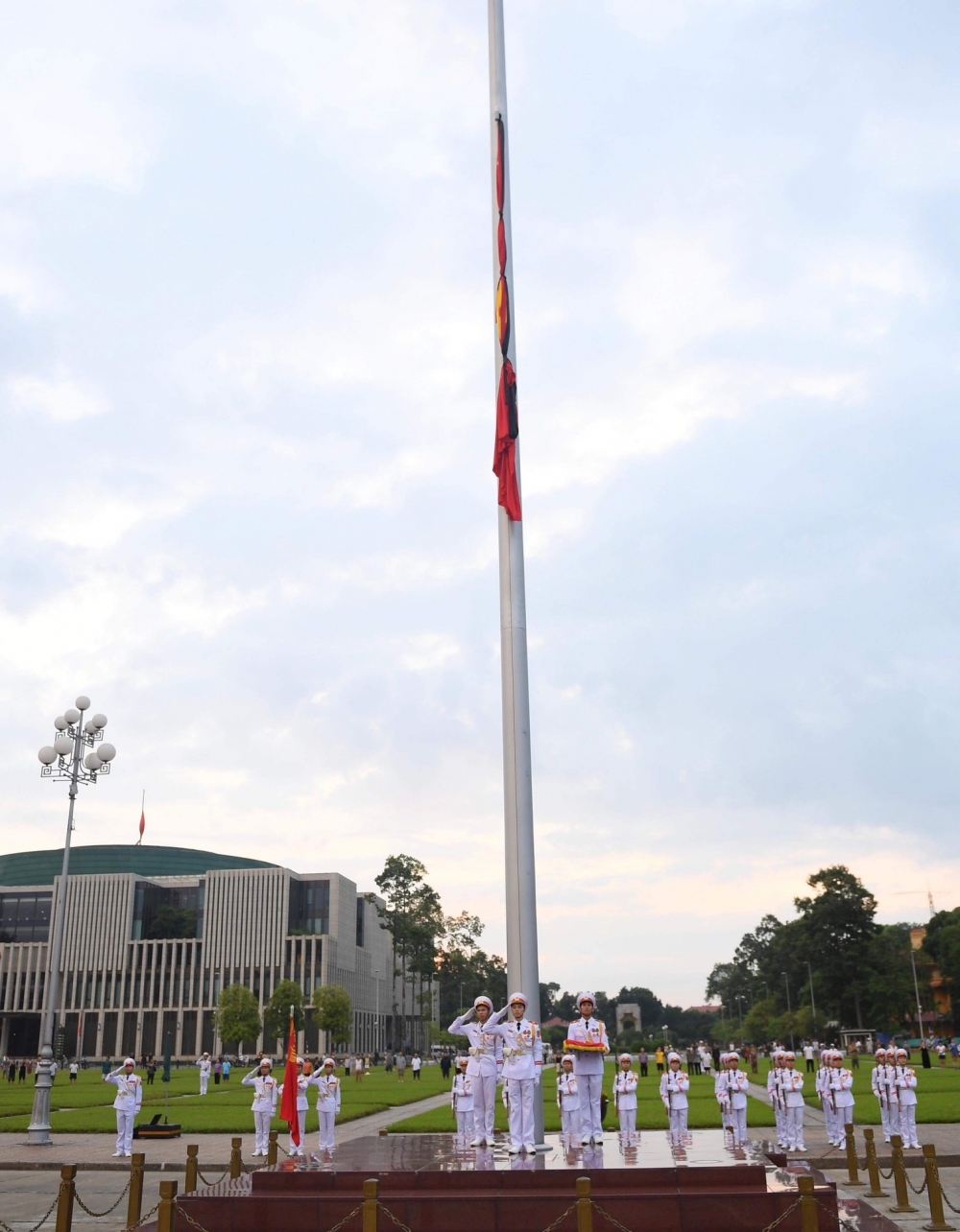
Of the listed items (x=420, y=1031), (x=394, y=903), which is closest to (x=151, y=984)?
(x=394, y=903)

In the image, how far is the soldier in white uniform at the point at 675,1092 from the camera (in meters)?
19.0

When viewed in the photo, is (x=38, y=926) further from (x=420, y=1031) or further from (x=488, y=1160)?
(x=488, y=1160)

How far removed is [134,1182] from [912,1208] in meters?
9.92

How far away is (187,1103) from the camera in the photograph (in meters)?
37.7

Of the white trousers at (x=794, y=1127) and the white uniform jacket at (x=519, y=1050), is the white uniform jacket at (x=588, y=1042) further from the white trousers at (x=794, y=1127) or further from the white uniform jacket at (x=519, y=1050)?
the white trousers at (x=794, y=1127)

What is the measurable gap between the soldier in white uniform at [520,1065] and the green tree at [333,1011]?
6202 centimetres

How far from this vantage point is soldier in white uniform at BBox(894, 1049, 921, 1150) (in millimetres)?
20516

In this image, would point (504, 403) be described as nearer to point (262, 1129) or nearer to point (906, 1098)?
point (262, 1129)

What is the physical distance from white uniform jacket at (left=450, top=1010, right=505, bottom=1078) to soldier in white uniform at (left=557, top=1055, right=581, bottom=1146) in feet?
6.15

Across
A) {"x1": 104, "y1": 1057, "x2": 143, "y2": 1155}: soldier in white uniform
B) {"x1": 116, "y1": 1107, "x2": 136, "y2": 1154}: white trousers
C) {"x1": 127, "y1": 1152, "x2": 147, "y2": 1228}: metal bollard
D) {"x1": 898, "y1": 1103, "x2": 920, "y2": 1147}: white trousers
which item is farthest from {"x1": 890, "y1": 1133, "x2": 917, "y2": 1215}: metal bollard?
{"x1": 116, "y1": 1107, "x2": 136, "y2": 1154}: white trousers

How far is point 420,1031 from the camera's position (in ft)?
395

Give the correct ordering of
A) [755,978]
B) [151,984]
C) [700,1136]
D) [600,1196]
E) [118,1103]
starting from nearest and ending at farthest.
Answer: [600,1196]
[700,1136]
[118,1103]
[151,984]
[755,978]

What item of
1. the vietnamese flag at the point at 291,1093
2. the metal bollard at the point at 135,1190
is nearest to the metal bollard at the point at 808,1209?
the metal bollard at the point at 135,1190

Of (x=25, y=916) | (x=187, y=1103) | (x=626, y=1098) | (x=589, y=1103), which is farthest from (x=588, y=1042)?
(x=25, y=916)
